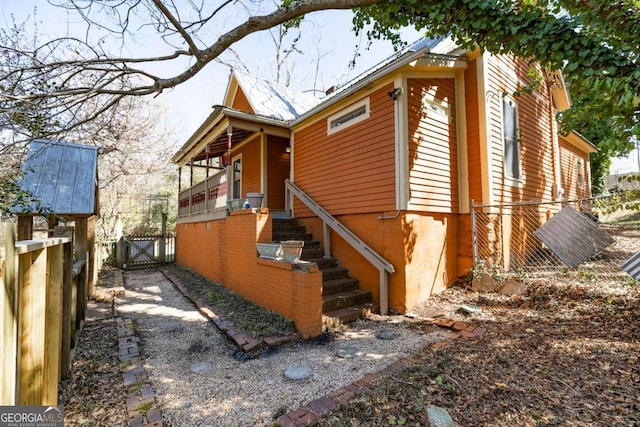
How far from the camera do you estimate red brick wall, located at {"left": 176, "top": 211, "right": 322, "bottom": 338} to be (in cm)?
455

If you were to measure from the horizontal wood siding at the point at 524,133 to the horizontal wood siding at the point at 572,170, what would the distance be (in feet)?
9.91

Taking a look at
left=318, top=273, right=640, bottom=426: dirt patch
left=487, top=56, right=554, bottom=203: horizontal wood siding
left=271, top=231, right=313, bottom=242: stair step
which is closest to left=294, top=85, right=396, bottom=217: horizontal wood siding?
left=271, top=231, right=313, bottom=242: stair step

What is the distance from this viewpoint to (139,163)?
1617cm

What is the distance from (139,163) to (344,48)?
1342 centimetres

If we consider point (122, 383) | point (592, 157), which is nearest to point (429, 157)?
point (122, 383)

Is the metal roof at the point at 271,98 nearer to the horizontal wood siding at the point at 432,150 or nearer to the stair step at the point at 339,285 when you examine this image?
the horizontal wood siding at the point at 432,150

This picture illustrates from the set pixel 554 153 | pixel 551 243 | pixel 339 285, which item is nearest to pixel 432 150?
pixel 551 243

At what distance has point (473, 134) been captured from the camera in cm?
666

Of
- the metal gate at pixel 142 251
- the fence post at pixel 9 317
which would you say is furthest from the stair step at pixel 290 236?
the metal gate at pixel 142 251

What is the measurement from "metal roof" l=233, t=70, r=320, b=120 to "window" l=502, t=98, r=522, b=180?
608 centimetres

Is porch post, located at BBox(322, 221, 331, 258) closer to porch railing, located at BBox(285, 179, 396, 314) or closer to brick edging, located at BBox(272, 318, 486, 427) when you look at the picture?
porch railing, located at BBox(285, 179, 396, 314)

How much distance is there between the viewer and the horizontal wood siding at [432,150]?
5.81 m

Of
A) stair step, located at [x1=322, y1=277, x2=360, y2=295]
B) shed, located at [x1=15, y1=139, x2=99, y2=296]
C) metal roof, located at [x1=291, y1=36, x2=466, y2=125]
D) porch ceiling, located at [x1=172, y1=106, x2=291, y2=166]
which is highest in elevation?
metal roof, located at [x1=291, y1=36, x2=466, y2=125]

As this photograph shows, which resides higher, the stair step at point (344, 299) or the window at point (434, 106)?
the window at point (434, 106)
